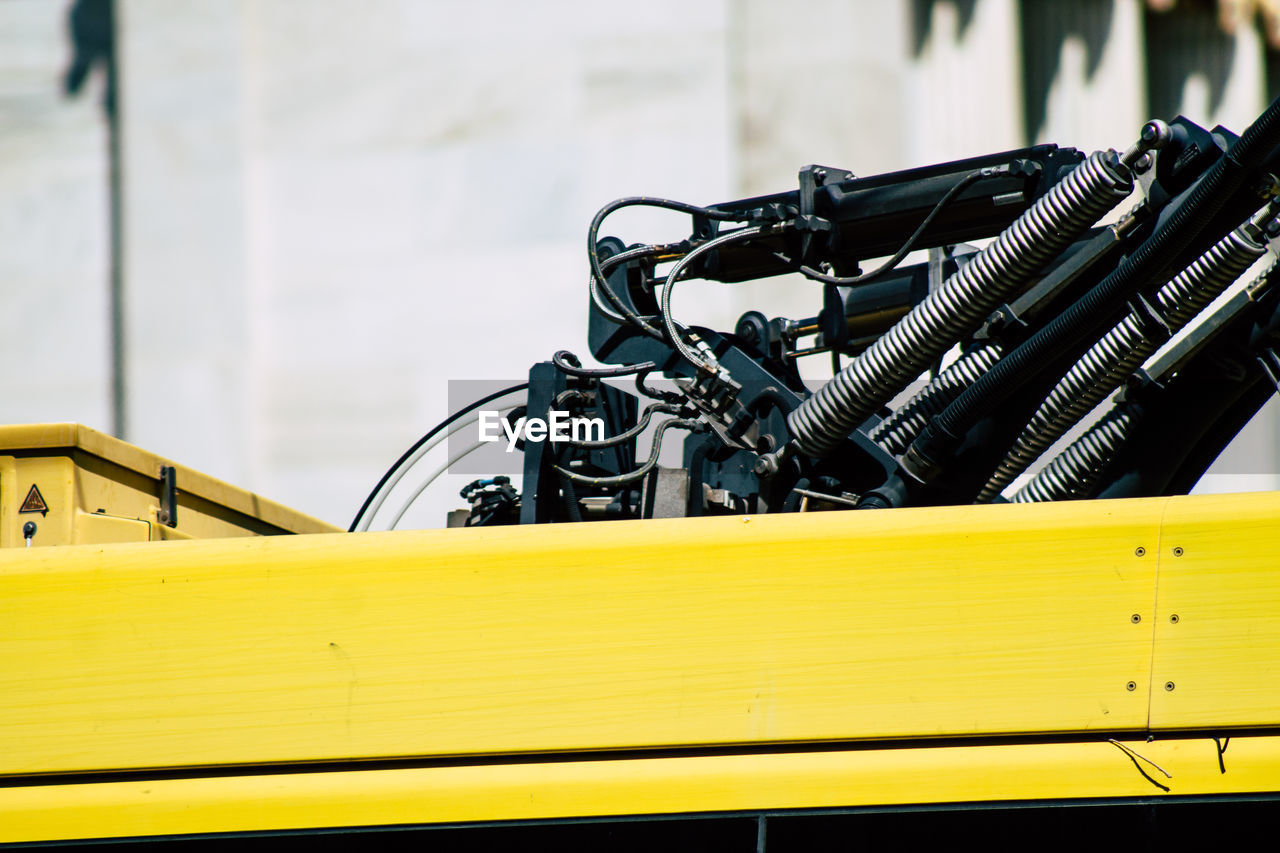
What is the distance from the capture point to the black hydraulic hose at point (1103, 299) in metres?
2.38

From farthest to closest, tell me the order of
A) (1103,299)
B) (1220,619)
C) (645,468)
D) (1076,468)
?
1. (1076,468)
2. (645,468)
3. (1103,299)
4. (1220,619)

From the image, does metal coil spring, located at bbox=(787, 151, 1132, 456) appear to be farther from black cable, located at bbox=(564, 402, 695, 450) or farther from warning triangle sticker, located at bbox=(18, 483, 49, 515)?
warning triangle sticker, located at bbox=(18, 483, 49, 515)

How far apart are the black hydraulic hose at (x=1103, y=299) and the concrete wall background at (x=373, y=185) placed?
4298mm

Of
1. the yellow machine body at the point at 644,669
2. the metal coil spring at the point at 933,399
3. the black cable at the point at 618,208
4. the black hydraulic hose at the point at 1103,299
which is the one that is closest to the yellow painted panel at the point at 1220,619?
the yellow machine body at the point at 644,669

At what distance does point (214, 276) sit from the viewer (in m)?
7.82

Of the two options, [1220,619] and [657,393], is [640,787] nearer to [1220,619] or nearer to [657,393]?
[1220,619]

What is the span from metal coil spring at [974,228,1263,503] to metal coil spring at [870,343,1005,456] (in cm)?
15

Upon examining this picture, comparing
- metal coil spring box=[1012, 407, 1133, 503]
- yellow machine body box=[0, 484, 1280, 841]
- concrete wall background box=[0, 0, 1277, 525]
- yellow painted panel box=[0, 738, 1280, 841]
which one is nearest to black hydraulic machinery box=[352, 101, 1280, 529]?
metal coil spring box=[1012, 407, 1133, 503]

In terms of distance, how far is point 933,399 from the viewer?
113 inches

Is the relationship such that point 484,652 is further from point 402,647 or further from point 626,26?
point 626,26

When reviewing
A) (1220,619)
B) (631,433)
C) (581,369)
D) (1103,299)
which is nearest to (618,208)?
(581,369)

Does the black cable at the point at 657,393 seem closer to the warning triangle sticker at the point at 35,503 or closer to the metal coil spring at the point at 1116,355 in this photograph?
the metal coil spring at the point at 1116,355

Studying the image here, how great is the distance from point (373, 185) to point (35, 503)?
538 cm

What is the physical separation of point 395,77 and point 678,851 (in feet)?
21.5
